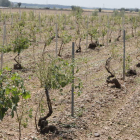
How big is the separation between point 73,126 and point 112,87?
323cm

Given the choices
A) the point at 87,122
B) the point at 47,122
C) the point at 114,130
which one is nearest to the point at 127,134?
the point at 114,130

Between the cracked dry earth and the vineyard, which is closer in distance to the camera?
the vineyard

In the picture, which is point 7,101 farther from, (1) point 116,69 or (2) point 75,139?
(1) point 116,69

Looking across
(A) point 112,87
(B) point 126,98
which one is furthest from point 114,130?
(A) point 112,87

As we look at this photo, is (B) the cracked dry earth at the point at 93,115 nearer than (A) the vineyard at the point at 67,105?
No

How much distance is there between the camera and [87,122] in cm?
693

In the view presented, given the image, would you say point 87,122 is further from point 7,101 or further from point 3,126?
point 7,101

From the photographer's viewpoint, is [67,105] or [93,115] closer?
[93,115]

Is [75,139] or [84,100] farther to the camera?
[84,100]

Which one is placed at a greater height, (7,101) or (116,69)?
(7,101)

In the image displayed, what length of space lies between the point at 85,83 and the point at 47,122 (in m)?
3.93

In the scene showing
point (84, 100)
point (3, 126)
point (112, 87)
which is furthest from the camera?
point (112, 87)

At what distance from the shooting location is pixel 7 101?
401 cm

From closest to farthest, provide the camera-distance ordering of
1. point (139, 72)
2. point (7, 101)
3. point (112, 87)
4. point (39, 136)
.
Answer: point (7, 101), point (39, 136), point (112, 87), point (139, 72)
